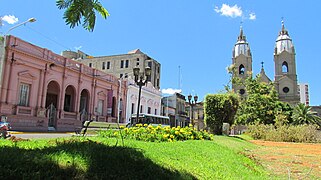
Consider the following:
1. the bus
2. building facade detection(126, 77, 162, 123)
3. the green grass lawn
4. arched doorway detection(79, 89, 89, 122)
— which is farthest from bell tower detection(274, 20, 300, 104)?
the green grass lawn

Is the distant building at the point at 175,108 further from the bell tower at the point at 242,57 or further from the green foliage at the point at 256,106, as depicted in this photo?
the bell tower at the point at 242,57

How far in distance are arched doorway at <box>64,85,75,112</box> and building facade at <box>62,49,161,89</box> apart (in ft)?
78.4

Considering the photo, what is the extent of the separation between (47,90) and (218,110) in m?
15.8

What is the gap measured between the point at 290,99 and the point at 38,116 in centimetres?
6144

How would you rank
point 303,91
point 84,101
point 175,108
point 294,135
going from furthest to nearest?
point 303,91 < point 175,108 < point 84,101 < point 294,135

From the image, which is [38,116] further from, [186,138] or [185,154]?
[185,154]

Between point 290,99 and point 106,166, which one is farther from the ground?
point 290,99

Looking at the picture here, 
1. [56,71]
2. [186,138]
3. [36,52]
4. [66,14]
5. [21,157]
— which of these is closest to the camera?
[21,157]

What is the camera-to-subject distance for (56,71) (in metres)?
25.0

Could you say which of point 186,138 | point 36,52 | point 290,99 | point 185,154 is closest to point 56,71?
point 36,52

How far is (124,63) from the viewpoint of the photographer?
54.3m

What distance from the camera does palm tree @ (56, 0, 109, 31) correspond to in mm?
5105

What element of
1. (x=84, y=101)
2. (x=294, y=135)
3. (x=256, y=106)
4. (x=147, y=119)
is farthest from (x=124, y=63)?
(x=294, y=135)

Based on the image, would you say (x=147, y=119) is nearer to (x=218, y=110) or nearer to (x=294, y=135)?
(x=218, y=110)
